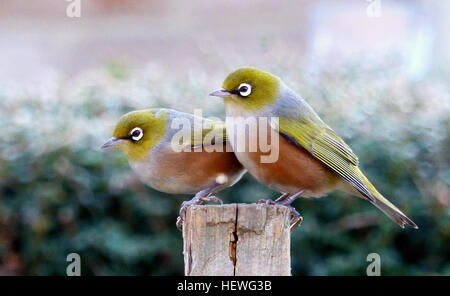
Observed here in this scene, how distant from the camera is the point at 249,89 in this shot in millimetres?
3721

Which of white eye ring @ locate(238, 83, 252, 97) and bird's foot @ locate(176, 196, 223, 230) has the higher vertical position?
white eye ring @ locate(238, 83, 252, 97)

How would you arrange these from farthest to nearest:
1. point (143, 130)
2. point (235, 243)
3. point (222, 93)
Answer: point (143, 130), point (222, 93), point (235, 243)

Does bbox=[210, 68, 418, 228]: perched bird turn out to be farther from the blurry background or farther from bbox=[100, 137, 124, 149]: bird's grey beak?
the blurry background

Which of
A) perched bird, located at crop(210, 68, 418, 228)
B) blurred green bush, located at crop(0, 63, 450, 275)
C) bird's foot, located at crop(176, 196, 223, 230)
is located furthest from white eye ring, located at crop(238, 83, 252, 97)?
blurred green bush, located at crop(0, 63, 450, 275)

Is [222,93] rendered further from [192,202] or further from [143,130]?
[192,202]

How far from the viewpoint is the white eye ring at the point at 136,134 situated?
3.75 metres

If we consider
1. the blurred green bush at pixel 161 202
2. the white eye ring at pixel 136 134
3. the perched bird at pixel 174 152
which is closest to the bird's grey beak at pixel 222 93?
the perched bird at pixel 174 152

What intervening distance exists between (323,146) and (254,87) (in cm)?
55

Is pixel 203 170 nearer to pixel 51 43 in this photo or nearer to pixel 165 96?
pixel 165 96

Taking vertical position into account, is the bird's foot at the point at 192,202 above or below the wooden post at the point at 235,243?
above

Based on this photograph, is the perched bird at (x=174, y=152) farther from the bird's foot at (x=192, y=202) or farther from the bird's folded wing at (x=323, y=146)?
the bird's folded wing at (x=323, y=146)

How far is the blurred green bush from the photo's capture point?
20.9 feet

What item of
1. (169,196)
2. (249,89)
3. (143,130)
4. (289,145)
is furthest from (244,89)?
(169,196)

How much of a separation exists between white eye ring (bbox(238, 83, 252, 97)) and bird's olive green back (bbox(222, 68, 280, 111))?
0.05 feet
